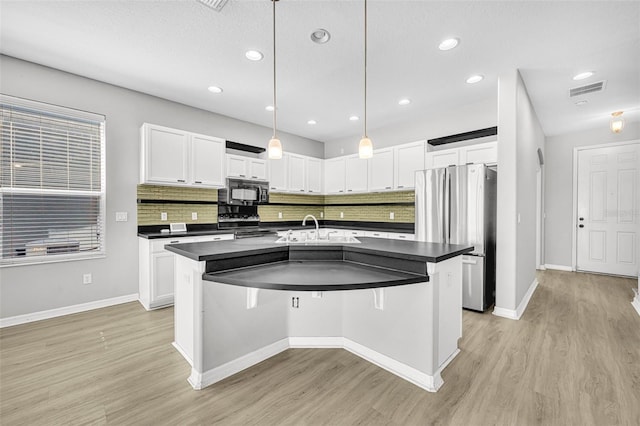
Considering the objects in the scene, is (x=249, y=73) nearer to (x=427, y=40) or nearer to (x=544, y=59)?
(x=427, y=40)

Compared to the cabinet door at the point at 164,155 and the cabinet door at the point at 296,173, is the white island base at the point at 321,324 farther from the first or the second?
the cabinet door at the point at 296,173

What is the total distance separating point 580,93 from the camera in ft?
12.7

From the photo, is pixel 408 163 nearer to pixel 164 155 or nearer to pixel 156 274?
pixel 164 155

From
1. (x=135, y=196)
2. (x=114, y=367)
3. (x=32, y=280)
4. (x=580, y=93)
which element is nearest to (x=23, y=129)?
(x=135, y=196)

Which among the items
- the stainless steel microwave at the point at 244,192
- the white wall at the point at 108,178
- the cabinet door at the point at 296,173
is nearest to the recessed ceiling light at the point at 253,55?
the white wall at the point at 108,178

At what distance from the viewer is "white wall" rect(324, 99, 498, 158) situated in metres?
4.18

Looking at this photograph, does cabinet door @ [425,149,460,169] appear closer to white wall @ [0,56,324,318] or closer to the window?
white wall @ [0,56,324,318]

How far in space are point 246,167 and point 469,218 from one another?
→ 352cm

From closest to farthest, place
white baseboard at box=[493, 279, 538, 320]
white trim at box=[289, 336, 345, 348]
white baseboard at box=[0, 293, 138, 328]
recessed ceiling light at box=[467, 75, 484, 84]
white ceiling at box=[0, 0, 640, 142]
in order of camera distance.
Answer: white ceiling at box=[0, 0, 640, 142], white trim at box=[289, 336, 345, 348], white baseboard at box=[0, 293, 138, 328], white baseboard at box=[493, 279, 538, 320], recessed ceiling light at box=[467, 75, 484, 84]

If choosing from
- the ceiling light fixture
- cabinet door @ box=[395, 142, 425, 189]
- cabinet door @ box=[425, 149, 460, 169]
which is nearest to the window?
cabinet door @ box=[395, 142, 425, 189]

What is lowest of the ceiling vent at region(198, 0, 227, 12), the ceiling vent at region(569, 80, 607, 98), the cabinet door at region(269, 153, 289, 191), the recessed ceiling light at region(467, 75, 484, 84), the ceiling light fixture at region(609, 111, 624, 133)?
the cabinet door at region(269, 153, 289, 191)

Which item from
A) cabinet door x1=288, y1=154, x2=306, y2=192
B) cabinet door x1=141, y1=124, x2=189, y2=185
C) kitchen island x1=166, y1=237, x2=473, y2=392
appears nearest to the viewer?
kitchen island x1=166, y1=237, x2=473, y2=392

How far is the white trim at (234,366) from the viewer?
203 cm

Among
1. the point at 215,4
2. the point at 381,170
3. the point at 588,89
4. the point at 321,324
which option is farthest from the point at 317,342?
the point at 588,89
